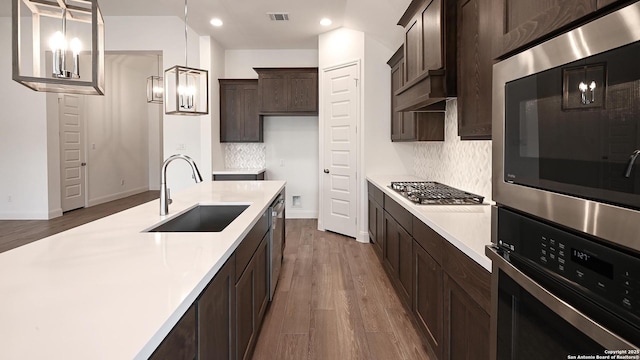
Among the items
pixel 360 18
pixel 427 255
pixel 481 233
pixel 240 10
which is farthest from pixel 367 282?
pixel 240 10

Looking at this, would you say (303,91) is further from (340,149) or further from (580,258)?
(580,258)

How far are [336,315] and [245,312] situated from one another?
1.16m

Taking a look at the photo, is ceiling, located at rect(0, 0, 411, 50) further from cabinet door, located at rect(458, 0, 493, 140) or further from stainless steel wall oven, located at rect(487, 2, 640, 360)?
stainless steel wall oven, located at rect(487, 2, 640, 360)

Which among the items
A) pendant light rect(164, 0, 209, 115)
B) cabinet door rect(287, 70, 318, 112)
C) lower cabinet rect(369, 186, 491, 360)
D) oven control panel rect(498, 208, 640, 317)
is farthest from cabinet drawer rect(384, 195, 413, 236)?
cabinet door rect(287, 70, 318, 112)

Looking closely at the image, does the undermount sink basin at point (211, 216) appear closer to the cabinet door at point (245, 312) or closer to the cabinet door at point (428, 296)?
the cabinet door at point (245, 312)

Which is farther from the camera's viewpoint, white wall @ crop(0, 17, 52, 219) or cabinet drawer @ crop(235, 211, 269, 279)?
white wall @ crop(0, 17, 52, 219)

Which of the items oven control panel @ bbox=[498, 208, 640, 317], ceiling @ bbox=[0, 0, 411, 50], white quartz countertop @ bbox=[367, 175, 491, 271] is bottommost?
white quartz countertop @ bbox=[367, 175, 491, 271]

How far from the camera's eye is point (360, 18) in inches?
183

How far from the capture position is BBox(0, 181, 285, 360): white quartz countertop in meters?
0.69

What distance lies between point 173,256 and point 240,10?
4.47 meters

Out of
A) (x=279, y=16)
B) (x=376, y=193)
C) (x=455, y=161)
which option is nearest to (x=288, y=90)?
(x=279, y=16)

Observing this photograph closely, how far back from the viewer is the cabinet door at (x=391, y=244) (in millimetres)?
3057

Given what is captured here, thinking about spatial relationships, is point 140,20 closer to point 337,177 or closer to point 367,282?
point 337,177

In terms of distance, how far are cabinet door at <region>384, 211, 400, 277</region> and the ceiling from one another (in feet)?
7.16
